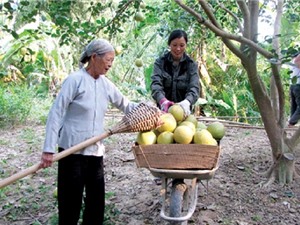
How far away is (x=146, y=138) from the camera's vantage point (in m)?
2.69

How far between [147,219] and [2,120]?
198 inches

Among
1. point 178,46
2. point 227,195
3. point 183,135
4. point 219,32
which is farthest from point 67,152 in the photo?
point 227,195

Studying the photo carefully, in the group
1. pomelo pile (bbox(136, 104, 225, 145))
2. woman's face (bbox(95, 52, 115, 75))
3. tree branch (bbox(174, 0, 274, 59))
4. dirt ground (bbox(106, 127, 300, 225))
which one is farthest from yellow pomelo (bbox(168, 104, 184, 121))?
dirt ground (bbox(106, 127, 300, 225))

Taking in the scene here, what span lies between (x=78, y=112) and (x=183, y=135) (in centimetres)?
79

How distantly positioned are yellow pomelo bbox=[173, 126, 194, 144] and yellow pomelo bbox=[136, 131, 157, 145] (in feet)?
0.58

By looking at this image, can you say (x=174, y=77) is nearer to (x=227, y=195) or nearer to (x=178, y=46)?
(x=178, y=46)

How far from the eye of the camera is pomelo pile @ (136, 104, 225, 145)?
2604 mm

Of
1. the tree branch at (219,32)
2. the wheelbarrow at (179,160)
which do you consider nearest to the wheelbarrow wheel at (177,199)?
the wheelbarrow at (179,160)

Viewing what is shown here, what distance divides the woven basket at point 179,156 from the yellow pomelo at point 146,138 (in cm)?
8

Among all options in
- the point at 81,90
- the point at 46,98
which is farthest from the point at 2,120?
the point at 81,90

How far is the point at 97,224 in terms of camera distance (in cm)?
315

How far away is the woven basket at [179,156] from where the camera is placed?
2473mm

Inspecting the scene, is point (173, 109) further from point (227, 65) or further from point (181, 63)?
point (227, 65)

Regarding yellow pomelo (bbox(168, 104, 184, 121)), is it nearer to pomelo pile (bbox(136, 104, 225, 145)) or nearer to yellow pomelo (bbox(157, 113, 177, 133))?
pomelo pile (bbox(136, 104, 225, 145))
